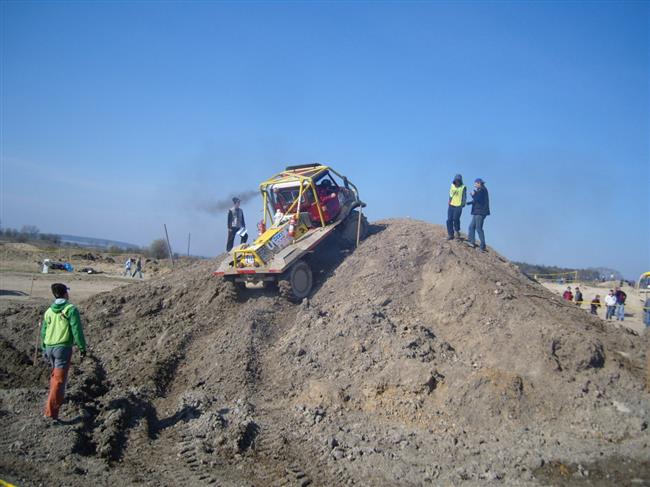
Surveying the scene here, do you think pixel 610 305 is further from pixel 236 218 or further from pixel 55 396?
pixel 55 396

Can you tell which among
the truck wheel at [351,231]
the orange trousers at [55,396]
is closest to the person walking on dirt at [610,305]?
the truck wheel at [351,231]

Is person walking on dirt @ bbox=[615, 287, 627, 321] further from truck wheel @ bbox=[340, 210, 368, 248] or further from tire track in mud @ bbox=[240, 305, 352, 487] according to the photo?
tire track in mud @ bbox=[240, 305, 352, 487]

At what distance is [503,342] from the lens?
8430 mm

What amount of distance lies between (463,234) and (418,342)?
6.01 metres

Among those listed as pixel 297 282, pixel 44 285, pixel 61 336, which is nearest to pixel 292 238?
pixel 297 282

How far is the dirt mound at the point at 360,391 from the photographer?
6082mm

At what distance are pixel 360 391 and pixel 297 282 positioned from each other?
4025mm

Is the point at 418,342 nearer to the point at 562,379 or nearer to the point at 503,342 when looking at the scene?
the point at 503,342

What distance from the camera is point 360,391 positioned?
25.8 ft

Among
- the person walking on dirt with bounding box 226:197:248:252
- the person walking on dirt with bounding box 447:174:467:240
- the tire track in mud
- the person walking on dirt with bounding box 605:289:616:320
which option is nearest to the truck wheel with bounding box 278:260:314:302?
the tire track in mud

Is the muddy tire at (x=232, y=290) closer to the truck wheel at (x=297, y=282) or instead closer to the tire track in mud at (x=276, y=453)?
the truck wheel at (x=297, y=282)

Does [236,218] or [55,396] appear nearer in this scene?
[55,396]

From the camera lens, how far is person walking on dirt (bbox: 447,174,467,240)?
12477 mm

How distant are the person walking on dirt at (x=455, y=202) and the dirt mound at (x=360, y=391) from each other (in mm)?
1052
